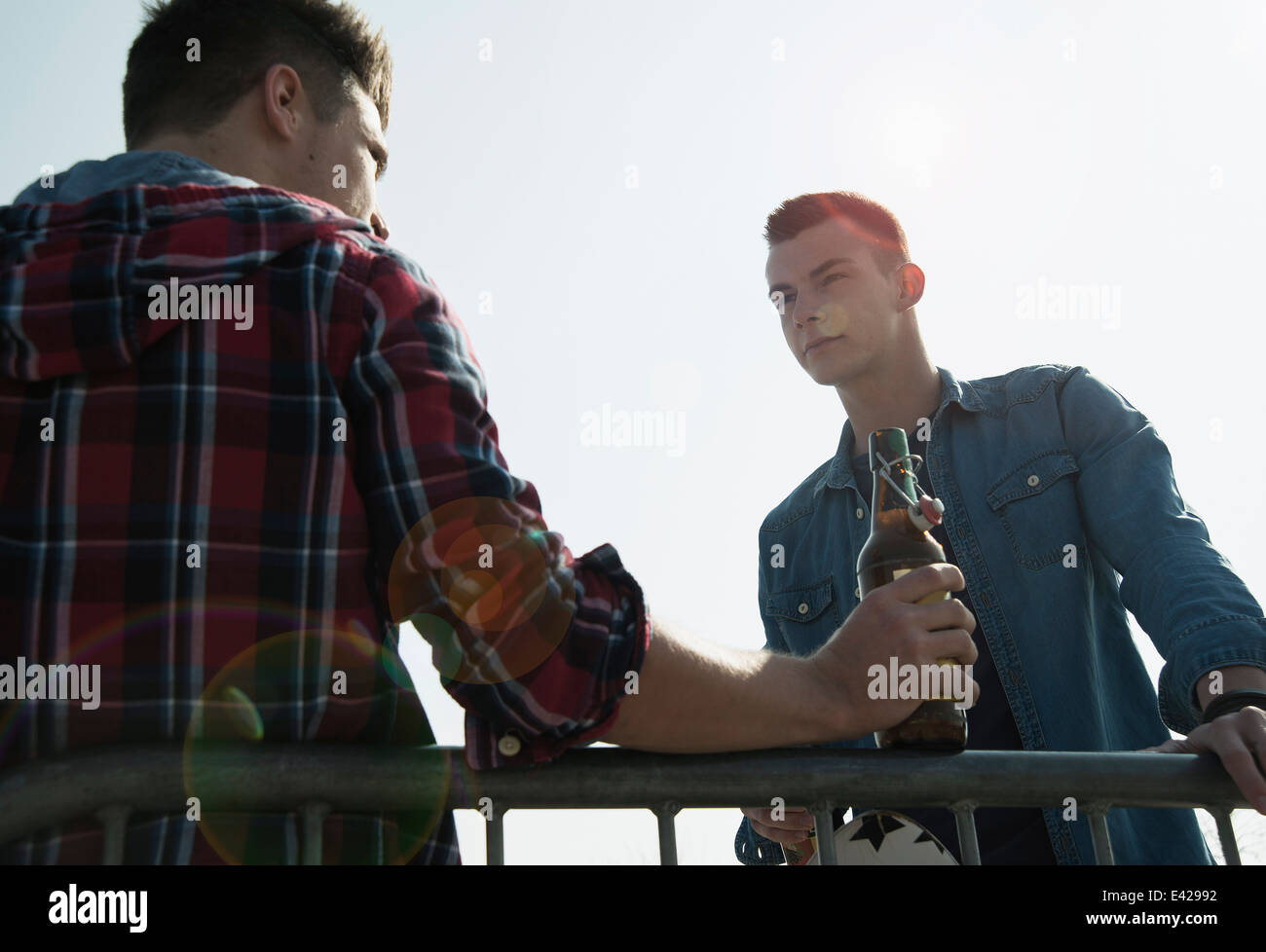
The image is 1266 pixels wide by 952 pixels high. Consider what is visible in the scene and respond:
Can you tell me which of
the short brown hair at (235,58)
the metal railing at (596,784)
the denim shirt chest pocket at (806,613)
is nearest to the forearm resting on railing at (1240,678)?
the metal railing at (596,784)

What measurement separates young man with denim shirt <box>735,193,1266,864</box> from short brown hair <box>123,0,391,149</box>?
1860 mm

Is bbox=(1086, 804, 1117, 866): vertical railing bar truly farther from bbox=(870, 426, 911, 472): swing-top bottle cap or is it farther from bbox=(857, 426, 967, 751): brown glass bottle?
bbox=(870, 426, 911, 472): swing-top bottle cap

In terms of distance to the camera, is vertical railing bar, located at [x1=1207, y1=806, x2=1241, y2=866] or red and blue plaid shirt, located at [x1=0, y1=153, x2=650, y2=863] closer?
red and blue plaid shirt, located at [x1=0, y1=153, x2=650, y2=863]

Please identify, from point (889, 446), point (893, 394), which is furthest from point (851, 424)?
point (889, 446)

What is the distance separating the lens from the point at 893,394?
4176 mm

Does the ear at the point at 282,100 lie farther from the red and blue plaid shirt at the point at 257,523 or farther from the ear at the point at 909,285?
the ear at the point at 909,285

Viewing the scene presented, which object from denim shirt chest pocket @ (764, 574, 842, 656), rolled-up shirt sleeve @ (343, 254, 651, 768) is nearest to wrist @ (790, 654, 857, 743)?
rolled-up shirt sleeve @ (343, 254, 651, 768)

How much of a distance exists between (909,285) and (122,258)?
3446mm

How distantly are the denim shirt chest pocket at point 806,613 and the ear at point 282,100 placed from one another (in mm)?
2430

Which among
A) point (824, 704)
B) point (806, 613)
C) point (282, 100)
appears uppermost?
point (282, 100)

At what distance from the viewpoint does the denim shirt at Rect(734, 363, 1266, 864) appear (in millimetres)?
2713

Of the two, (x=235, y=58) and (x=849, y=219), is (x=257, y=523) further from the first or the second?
(x=849, y=219)

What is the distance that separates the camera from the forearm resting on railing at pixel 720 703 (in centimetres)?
171
